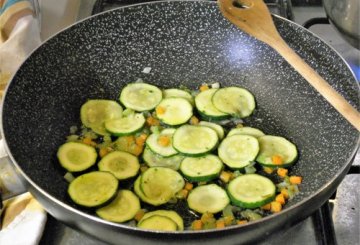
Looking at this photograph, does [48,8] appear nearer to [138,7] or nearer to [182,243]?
[138,7]

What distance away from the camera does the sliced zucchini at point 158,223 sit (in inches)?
33.9

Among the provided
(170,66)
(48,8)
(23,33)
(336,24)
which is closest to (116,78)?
(170,66)

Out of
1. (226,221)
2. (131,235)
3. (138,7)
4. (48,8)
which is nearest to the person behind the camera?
(131,235)

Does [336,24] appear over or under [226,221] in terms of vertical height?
over

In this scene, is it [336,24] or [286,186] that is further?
[336,24]

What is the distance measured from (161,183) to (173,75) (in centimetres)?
32

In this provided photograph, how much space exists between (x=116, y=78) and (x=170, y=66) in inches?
4.9

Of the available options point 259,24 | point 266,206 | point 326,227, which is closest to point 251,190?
point 266,206

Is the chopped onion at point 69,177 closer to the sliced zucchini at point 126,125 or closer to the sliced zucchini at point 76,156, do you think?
the sliced zucchini at point 76,156

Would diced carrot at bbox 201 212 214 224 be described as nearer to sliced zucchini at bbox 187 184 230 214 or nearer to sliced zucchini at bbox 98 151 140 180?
sliced zucchini at bbox 187 184 230 214

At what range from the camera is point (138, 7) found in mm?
1165

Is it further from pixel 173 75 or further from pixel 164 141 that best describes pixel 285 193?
pixel 173 75

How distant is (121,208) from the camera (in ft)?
3.00

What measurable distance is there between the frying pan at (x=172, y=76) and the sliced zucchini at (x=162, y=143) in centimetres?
17
